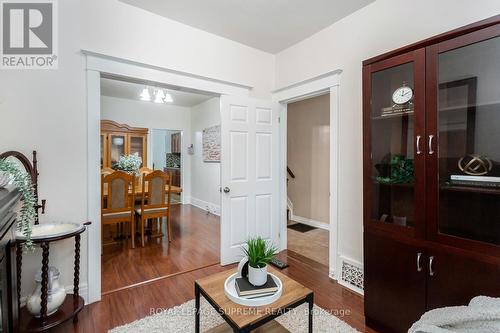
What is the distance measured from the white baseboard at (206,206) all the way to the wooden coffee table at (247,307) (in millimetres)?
3822

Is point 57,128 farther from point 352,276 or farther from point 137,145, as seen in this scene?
point 137,145

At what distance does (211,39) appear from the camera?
9.20ft

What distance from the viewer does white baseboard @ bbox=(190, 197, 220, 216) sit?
545 cm

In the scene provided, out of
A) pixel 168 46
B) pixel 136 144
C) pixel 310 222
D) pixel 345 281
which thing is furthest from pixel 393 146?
pixel 136 144

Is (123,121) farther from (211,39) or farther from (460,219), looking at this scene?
(460,219)

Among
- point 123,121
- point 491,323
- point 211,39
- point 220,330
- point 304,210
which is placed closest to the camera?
point 491,323

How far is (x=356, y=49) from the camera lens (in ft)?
7.75

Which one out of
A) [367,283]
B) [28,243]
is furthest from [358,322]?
[28,243]

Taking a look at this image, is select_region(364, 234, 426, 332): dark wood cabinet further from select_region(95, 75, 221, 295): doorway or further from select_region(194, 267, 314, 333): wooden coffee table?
select_region(95, 75, 221, 295): doorway

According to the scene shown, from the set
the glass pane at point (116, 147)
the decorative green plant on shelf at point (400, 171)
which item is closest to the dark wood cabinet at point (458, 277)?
the decorative green plant on shelf at point (400, 171)

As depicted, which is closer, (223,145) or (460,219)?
(460,219)

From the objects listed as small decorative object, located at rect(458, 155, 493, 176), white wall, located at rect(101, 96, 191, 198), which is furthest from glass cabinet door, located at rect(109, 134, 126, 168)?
small decorative object, located at rect(458, 155, 493, 176)

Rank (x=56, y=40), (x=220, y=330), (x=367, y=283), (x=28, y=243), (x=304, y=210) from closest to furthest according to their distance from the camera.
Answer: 1. (x=28, y=243)
2. (x=220, y=330)
3. (x=367, y=283)
4. (x=56, y=40)
5. (x=304, y=210)

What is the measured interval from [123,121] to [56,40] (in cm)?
387
